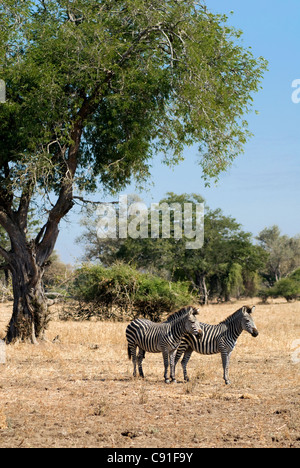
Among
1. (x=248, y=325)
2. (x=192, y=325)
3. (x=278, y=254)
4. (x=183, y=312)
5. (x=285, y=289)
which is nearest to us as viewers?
(x=192, y=325)

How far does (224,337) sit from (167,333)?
1.08m

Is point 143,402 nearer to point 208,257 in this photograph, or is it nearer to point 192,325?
point 192,325

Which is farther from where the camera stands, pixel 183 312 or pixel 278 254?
pixel 278 254

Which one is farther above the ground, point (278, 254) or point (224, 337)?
point (278, 254)

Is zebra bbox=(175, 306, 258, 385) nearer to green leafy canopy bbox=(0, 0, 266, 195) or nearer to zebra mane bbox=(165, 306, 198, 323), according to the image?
zebra mane bbox=(165, 306, 198, 323)

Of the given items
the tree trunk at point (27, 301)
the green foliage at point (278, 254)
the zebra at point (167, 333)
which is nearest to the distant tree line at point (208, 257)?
the green foliage at point (278, 254)

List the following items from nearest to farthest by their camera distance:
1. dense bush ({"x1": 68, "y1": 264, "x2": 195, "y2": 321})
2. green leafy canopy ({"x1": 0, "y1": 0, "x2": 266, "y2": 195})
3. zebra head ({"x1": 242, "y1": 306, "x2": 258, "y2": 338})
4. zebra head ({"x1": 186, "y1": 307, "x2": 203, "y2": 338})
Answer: zebra head ({"x1": 186, "y1": 307, "x2": 203, "y2": 338}) < zebra head ({"x1": 242, "y1": 306, "x2": 258, "y2": 338}) < green leafy canopy ({"x1": 0, "y1": 0, "x2": 266, "y2": 195}) < dense bush ({"x1": 68, "y1": 264, "x2": 195, "y2": 321})

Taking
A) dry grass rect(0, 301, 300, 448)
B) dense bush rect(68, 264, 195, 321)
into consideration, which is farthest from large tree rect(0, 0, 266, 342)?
dense bush rect(68, 264, 195, 321)

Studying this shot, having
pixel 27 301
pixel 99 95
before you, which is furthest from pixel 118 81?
pixel 27 301

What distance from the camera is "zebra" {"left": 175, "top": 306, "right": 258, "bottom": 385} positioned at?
1071cm

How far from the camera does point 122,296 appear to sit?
26422 millimetres

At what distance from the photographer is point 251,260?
5391cm

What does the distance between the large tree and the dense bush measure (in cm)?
810

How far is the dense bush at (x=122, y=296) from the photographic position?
85.2 ft
